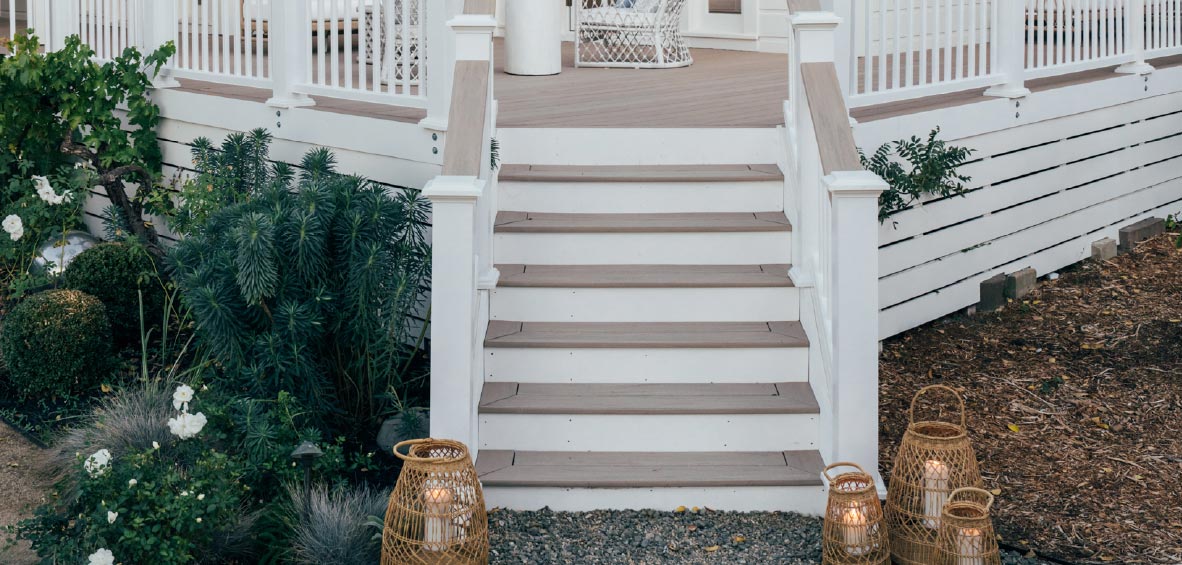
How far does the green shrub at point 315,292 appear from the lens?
4.55 meters

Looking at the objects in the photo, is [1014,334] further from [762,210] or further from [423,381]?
[423,381]

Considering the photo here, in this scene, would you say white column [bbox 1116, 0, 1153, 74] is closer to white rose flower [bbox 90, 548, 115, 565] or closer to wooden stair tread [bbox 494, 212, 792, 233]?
wooden stair tread [bbox 494, 212, 792, 233]

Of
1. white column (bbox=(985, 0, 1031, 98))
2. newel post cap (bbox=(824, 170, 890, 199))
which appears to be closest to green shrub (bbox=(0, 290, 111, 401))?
newel post cap (bbox=(824, 170, 890, 199))

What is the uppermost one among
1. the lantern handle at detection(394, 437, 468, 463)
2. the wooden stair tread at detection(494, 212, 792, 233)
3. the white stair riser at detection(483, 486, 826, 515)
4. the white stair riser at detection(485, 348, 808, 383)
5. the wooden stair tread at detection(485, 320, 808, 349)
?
the wooden stair tread at detection(494, 212, 792, 233)

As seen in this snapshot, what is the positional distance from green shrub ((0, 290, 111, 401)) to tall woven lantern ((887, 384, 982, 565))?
360 centimetres

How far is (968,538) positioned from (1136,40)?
4521mm

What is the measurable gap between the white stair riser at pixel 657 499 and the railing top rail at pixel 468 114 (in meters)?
1.06

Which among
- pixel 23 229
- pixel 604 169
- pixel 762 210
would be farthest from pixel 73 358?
pixel 762 210

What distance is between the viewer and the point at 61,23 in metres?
7.54

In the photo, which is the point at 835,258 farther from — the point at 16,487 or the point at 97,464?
the point at 16,487

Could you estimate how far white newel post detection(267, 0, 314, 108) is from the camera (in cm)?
566

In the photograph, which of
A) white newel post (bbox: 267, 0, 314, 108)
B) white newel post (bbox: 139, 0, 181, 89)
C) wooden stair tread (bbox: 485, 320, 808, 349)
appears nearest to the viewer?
wooden stair tread (bbox: 485, 320, 808, 349)

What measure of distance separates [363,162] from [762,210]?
5.89 feet

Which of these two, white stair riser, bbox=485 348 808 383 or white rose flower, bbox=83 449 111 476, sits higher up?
white stair riser, bbox=485 348 808 383
